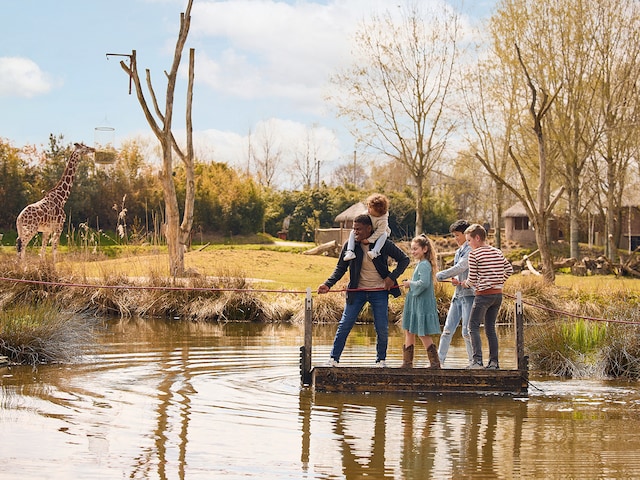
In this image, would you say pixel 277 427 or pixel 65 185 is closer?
pixel 277 427

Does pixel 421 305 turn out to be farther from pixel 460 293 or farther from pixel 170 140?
pixel 170 140

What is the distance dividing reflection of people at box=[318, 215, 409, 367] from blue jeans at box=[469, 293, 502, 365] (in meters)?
0.86

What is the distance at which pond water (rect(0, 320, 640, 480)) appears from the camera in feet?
20.2

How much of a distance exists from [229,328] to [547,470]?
434 inches

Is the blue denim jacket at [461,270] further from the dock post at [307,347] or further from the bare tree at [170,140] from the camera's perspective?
the bare tree at [170,140]

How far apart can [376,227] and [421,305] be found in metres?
0.93

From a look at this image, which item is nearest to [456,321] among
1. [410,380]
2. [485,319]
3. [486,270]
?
[485,319]

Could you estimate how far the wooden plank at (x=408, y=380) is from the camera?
30.7ft

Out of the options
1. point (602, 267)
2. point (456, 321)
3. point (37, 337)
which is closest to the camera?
point (456, 321)

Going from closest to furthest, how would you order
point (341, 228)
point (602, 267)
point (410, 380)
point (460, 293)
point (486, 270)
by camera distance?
point (410, 380)
point (486, 270)
point (460, 293)
point (602, 267)
point (341, 228)

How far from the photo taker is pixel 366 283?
9.58 metres

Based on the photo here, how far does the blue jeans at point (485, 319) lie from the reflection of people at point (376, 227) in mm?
1209

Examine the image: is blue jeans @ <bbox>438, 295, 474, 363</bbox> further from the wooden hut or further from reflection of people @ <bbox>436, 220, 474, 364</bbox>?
the wooden hut

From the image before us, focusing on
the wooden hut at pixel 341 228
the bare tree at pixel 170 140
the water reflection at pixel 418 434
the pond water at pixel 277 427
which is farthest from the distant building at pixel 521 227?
the water reflection at pixel 418 434
